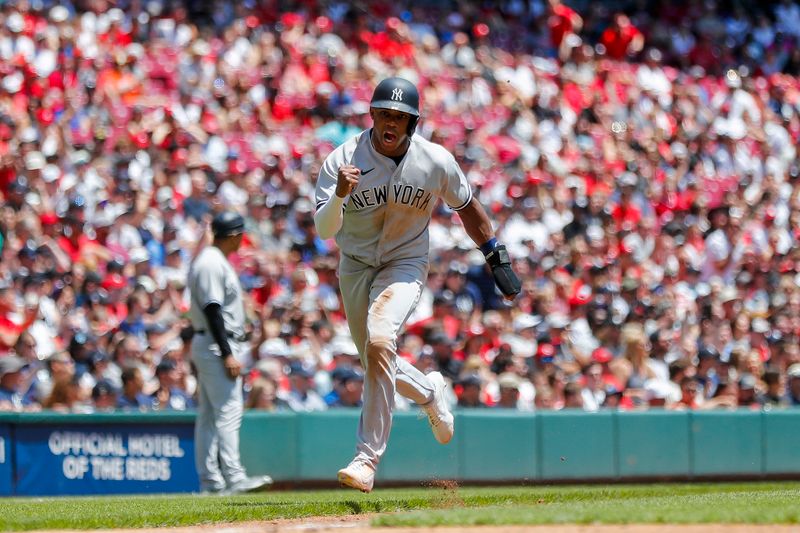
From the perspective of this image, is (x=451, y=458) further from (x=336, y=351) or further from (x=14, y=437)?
(x=14, y=437)

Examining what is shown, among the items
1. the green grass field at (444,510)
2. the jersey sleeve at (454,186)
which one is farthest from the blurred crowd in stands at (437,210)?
the jersey sleeve at (454,186)

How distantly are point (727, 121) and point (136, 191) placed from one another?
10008 mm

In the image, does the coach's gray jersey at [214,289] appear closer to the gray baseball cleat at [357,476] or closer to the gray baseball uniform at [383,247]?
the gray baseball uniform at [383,247]

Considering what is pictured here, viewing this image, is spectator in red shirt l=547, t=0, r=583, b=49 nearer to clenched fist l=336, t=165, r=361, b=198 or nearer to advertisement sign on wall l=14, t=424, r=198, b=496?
advertisement sign on wall l=14, t=424, r=198, b=496

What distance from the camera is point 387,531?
19.0ft

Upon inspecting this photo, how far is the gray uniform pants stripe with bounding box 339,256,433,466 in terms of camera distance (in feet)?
22.7

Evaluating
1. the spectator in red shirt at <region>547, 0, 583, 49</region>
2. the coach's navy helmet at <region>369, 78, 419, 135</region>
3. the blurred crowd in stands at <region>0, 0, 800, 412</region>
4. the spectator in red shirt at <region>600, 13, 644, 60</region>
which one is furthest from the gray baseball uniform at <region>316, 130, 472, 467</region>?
the spectator in red shirt at <region>600, 13, 644, 60</region>

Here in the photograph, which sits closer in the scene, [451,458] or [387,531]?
[387,531]

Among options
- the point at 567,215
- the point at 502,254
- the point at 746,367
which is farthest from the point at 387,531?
the point at 567,215

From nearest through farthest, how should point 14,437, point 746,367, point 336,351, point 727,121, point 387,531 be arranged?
1. point 387,531
2. point 14,437
3. point 336,351
4. point 746,367
5. point 727,121

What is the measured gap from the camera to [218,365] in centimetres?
936

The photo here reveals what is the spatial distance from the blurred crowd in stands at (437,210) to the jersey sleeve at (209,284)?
0.50 meters

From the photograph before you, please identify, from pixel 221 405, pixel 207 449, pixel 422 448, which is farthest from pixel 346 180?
pixel 422 448

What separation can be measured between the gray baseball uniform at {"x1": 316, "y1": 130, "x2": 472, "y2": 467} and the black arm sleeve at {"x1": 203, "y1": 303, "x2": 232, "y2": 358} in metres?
2.03
